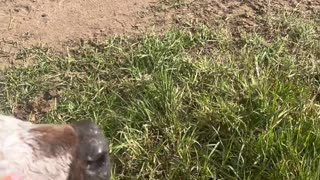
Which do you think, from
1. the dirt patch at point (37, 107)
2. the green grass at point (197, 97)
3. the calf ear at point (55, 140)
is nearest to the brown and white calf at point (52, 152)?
the calf ear at point (55, 140)

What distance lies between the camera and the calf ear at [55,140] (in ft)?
7.33

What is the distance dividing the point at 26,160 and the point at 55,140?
0.38 feet

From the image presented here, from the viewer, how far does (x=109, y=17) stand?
15.2 feet

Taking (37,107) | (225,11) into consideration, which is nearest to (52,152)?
(37,107)

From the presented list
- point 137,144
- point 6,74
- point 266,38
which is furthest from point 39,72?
point 266,38

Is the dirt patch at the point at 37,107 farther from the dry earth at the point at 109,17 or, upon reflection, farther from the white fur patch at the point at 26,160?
the white fur patch at the point at 26,160

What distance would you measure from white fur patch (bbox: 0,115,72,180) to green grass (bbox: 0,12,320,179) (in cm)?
135

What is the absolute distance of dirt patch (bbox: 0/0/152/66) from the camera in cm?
453

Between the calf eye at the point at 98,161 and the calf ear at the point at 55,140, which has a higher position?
the calf ear at the point at 55,140

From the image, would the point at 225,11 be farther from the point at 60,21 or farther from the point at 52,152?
the point at 52,152

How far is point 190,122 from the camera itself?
3740mm

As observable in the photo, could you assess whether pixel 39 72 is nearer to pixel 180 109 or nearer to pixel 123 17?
pixel 123 17

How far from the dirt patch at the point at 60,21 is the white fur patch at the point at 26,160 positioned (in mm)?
2252

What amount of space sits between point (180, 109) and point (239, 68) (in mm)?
A: 437
